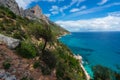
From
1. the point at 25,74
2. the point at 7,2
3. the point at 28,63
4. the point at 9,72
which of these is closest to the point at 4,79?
the point at 9,72

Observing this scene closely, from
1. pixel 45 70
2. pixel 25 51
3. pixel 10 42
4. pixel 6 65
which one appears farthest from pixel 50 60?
pixel 6 65

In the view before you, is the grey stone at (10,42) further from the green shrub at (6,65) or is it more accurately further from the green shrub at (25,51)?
the green shrub at (6,65)

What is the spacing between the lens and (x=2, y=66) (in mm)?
16547

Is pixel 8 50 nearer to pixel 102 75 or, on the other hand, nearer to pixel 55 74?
pixel 55 74

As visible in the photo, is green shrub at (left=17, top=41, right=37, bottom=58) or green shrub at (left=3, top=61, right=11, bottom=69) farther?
green shrub at (left=17, top=41, right=37, bottom=58)

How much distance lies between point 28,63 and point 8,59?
8.19 feet

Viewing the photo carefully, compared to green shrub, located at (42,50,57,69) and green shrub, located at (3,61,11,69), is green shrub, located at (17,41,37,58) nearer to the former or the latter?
green shrub, located at (42,50,57,69)

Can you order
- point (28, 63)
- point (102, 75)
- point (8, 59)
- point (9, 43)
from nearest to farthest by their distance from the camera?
1. point (8, 59)
2. point (28, 63)
3. point (9, 43)
4. point (102, 75)

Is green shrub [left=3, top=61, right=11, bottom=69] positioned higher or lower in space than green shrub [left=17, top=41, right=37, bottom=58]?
lower

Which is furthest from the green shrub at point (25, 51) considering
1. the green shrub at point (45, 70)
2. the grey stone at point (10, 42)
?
the green shrub at point (45, 70)

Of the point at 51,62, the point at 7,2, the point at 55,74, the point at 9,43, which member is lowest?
the point at 55,74

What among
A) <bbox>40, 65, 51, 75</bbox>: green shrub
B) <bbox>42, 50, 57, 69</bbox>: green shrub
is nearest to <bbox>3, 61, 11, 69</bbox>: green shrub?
<bbox>40, 65, 51, 75</bbox>: green shrub

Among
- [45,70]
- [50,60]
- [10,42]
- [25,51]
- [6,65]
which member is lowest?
[45,70]

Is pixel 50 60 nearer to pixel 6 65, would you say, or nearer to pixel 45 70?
pixel 45 70
